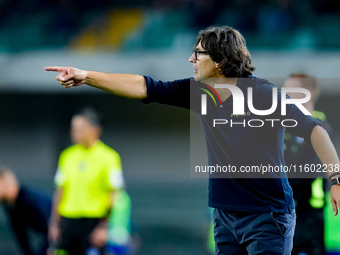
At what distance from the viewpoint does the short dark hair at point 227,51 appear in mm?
3135

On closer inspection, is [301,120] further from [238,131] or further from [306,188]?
[306,188]

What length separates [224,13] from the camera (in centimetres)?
1442

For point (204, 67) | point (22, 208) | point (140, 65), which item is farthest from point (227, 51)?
point (140, 65)

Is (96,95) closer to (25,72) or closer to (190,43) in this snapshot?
(25,72)

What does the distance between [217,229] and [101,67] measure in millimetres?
10338

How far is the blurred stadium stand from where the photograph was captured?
1286cm

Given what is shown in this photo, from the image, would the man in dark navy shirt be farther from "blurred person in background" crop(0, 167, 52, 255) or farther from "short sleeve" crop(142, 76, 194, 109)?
A: "blurred person in background" crop(0, 167, 52, 255)

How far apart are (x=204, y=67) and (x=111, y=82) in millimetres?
510

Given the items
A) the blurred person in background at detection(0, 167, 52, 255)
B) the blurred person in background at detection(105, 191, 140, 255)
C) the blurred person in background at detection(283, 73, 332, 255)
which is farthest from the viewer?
the blurred person in background at detection(105, 191, 140, 255)

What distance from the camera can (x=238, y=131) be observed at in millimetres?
3057

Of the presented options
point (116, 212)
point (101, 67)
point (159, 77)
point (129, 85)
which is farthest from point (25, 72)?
point (129, 85)

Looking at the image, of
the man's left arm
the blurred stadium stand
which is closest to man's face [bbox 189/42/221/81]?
the man's left arm

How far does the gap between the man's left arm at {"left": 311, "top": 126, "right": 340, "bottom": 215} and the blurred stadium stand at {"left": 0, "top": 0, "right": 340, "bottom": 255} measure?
7.53m

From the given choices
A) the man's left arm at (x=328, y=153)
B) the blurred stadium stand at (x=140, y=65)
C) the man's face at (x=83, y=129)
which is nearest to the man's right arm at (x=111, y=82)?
the man's left arm at (x=328, y=153)
